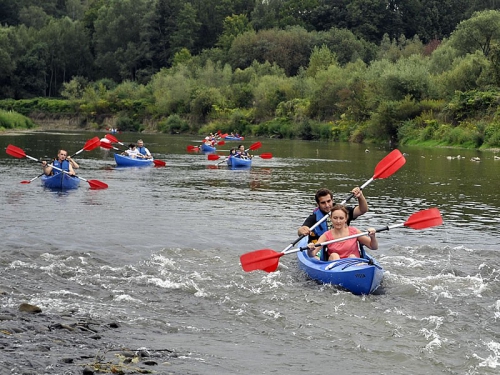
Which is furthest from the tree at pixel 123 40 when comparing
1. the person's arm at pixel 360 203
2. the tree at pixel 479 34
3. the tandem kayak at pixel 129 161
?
the person's arm at pixel 360 203

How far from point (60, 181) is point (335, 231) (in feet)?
40.2

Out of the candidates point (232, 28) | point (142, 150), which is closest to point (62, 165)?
point (142, 150)

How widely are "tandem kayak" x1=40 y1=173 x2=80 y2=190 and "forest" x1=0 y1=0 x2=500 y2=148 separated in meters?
29.5

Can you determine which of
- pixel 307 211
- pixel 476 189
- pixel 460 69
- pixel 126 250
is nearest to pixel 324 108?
pixel 460 69

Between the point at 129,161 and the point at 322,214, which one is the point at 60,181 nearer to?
the point at 129,161

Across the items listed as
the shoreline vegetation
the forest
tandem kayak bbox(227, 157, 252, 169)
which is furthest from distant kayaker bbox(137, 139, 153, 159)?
the forest

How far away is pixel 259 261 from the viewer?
10859 mm

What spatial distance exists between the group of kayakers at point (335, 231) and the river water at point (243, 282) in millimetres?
602

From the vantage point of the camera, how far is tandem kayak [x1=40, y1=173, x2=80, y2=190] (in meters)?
21.3

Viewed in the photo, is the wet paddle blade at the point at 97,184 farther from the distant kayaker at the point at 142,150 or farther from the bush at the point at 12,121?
the bush at the point at 12,121

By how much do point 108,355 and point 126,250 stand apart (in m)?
5.90

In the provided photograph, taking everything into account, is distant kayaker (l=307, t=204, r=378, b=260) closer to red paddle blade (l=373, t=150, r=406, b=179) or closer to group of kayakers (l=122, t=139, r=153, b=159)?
red paddle blade (l=373, t=150, r=406, b=179)

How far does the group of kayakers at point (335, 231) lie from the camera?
1076 centimetres

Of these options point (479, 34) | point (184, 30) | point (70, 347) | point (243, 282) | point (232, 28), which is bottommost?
point (243, 282)
